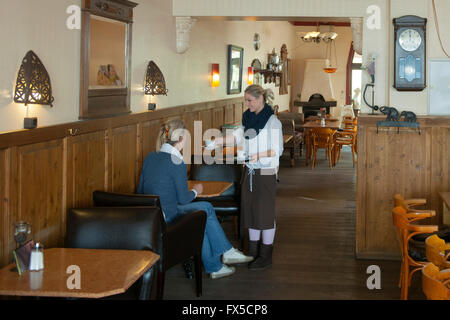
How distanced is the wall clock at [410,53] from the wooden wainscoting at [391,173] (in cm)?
38

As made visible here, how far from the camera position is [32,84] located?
3568 mm

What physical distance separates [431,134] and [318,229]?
1.94m

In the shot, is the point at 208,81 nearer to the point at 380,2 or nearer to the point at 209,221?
the point at 380,2

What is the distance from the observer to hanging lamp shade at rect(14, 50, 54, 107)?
348 cm

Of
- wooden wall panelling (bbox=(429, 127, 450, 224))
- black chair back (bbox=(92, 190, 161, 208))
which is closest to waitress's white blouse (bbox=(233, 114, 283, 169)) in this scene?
black chair back (bbox=(92, 190, 161, 208))

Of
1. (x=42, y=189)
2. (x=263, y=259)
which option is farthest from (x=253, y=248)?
(x=42, y=189)

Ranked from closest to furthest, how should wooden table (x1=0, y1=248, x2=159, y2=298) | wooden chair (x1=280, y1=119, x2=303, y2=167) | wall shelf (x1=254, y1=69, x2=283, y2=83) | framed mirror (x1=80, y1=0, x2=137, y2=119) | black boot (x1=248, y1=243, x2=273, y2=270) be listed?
wooden table (x1=0, y1=248, x2=159, y2=298), framed mirror (x1=80, y1=0, x2=137, y2=119), black boot (x1=248, y1=243, x2=273, y2=270), wooden chair (x1=280, y1=119, x2=303, y2=167), wall shelf (x1=254, y1=69, x2=283, y2=83)

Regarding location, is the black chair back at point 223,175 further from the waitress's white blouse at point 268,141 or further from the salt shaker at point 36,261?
the salt shaker at point 36,261

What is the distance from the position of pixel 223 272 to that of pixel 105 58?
2.09 metres

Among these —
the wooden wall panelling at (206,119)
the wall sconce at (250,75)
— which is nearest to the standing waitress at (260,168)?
the wooden wall panelling at (206,119)

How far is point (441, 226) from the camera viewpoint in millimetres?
5297

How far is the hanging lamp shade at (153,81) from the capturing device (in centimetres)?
594

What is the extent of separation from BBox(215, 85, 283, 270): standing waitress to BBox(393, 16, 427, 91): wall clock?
1.38 m

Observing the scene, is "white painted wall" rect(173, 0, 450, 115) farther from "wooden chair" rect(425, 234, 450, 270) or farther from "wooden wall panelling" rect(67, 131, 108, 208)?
"wooden chair" rect(425, 234, 450, 270)
